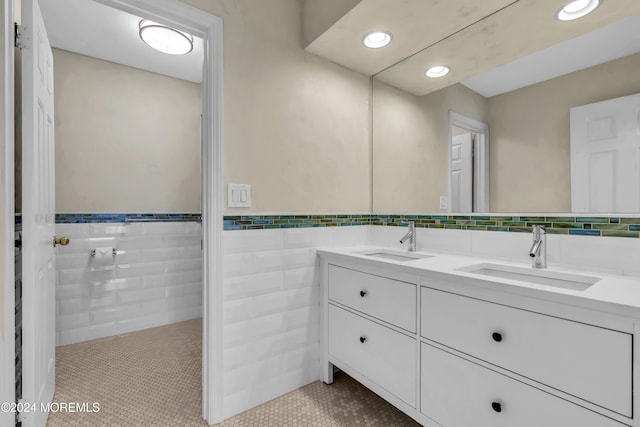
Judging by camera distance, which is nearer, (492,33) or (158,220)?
(492,33)

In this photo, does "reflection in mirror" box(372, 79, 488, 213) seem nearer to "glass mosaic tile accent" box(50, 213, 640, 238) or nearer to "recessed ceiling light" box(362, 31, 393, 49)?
"glass mosaic tile accent" box(50, 213, 640, 238)

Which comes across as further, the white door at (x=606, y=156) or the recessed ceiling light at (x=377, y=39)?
the recessed ceiling light at (x=377, y=39)

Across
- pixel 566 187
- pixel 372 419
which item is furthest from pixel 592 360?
pixel 372 419

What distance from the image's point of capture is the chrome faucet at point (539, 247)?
1269 millimetres

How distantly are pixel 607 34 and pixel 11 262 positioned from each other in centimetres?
234

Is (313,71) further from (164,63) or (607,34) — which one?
(164,63)

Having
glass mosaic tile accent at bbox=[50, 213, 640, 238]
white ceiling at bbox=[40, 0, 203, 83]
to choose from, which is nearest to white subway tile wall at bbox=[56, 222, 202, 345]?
glass mosaic tile accent at bbox=[50, 213, 640, 238]

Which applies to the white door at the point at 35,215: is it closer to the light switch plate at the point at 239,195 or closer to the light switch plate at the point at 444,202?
the light switch plate at the point at 239,195

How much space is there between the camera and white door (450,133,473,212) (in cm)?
162

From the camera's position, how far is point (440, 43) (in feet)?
5.66

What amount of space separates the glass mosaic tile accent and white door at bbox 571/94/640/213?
2.2 inches

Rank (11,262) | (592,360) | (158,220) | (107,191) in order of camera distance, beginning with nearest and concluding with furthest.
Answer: (592,360) → (11,262) → (107,191) → (158,220)

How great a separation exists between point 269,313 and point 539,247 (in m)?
1.30

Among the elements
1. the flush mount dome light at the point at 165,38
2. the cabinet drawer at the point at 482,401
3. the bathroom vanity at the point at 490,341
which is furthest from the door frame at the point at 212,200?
the cabinet drawer at the point at 482,401
